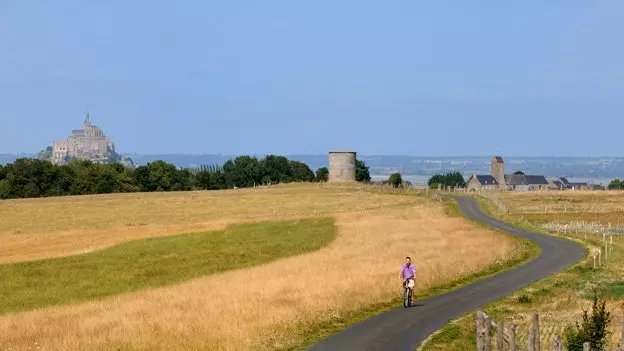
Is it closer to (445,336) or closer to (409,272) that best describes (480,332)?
(445,336)

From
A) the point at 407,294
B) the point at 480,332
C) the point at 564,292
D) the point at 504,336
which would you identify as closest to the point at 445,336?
the point at 480,332

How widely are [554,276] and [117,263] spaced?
91.3 feet

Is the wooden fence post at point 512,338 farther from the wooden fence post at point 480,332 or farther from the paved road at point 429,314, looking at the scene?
the paved road at point 429,314

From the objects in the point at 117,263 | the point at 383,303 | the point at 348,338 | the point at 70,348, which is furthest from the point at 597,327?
the point at 117,263

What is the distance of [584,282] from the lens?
39531 mm

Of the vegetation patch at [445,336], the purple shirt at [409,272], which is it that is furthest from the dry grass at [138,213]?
the vegetation patch at [445,336]

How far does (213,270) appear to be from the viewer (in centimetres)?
5069

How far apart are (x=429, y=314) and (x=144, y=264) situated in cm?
2667

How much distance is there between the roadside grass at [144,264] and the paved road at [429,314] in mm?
17616

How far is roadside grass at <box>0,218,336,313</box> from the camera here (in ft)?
143

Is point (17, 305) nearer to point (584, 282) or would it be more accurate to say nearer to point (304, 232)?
point (584, 282)

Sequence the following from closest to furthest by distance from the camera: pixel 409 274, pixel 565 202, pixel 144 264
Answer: pixel 409 274 → pixel 144 264 → pixel 565 202

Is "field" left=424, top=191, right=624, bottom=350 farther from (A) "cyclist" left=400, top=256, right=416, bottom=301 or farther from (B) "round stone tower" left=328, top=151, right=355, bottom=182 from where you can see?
(B) "round stone tower" left=328, top=151, right=355, bottom=182

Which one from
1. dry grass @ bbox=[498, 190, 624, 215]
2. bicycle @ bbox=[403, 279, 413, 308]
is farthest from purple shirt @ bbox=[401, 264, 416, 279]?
dry grass @ bbox=[498, 190, 624, 215]
